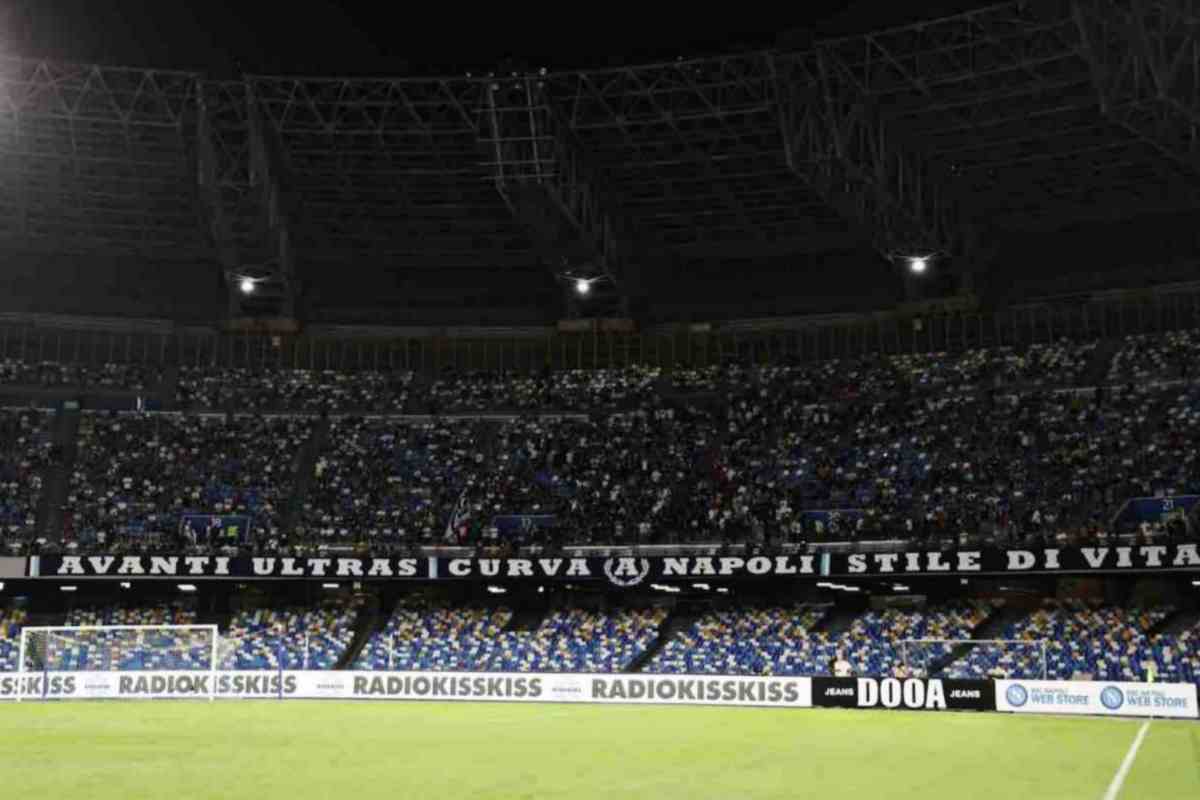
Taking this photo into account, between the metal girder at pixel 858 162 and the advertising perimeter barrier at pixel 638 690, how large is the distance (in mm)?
18917

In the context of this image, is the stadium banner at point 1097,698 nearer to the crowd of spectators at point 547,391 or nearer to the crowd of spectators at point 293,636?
the crowd of spectators at point 293,636

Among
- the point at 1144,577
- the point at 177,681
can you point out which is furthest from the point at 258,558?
the point at 1144,577

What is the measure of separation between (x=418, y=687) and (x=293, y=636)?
11394mm

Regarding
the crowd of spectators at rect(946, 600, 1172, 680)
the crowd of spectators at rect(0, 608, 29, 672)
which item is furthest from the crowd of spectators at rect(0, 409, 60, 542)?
the crowd of spectators at rect(946, 600, 1172, 680)

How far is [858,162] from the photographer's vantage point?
5272cm

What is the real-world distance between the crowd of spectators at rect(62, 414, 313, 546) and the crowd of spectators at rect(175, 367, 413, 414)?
1.00 m

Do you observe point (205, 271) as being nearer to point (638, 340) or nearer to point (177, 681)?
point (638, 340)

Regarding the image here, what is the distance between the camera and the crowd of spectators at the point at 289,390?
220 feet

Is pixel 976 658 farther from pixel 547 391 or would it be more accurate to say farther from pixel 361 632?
pixel 547 391

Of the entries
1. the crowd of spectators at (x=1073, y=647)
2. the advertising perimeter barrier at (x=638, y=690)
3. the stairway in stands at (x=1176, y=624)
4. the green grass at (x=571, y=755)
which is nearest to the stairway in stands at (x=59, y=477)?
the advertising perimeter barrier at (x=638, y=690)

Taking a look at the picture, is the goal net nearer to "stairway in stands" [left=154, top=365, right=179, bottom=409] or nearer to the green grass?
the green grass

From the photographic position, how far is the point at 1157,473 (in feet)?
169

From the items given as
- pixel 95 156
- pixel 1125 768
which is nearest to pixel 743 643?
pixel 1125 768

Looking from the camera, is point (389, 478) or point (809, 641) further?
point (389, 478)
